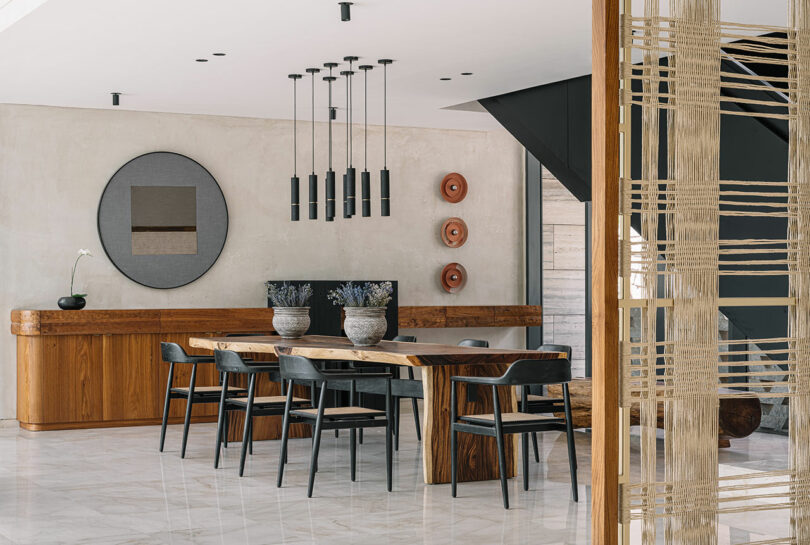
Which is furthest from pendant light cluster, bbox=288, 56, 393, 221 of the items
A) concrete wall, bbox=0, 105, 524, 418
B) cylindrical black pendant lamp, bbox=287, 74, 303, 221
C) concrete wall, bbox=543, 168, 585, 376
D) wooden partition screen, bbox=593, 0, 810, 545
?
wooden partition screen, bbox=593, 0, 810, 545

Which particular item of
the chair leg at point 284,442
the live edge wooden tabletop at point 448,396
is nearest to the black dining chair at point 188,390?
the live edge wooden tabletop at point 448,396

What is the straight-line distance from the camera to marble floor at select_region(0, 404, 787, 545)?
4.90 m

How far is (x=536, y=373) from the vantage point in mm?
5660

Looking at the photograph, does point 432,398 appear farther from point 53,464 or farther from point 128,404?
point 128,404

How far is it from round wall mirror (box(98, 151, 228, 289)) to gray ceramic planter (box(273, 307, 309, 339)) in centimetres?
240

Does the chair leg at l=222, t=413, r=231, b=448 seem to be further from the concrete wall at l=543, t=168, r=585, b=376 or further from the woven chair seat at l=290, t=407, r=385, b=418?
the concrete wall at l=543, t=168, r=585, b=376

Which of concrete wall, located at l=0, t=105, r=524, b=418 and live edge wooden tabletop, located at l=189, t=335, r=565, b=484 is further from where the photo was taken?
concrete wall, located at l=0, t=105, r=524, b=418

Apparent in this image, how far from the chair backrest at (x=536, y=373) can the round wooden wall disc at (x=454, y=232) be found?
5371 millimetres

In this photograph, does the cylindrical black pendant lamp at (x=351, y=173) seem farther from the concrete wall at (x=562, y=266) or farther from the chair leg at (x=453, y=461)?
the concrete wall at (x=562, y=266)

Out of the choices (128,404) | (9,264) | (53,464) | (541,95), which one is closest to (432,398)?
(53,464)

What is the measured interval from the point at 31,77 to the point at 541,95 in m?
4.11

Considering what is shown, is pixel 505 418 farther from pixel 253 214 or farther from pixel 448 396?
pixel 253 214

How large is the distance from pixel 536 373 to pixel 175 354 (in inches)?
114

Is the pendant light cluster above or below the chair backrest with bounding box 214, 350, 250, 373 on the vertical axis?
above
